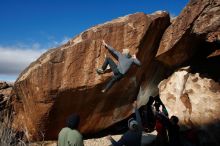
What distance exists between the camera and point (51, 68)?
38.1 feet

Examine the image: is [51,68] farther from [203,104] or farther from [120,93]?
[203,104]

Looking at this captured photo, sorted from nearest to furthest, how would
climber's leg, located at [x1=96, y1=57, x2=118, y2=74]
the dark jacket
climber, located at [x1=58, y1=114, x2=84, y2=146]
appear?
climber, located at [x1=58, y1=114, x2=84, y2=146], the dark jacket, climber's leg, located at [x1=96, y1=57, x2=118, y2=74]

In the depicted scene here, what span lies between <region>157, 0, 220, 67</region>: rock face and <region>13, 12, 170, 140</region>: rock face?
1.64 ft

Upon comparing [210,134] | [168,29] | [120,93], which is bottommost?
[210,134]

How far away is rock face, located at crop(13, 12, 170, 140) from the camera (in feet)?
38.1

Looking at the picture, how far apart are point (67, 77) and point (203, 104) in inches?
169

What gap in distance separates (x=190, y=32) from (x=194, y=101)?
218 cm

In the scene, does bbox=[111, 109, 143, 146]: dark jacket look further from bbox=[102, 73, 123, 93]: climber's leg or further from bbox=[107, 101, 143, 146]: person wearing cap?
bbox=[102, 73, 123, 93]: climber's leg

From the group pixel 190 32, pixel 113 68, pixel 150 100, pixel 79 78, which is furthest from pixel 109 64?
pixel 150 100

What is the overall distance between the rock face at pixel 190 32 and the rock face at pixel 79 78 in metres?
0.50

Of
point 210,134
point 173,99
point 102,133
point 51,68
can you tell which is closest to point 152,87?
point 173,99

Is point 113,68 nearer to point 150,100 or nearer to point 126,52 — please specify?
point 126,52

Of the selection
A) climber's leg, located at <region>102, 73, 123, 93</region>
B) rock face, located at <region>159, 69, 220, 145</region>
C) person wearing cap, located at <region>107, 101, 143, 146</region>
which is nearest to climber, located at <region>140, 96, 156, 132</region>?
rock face, located at <region>159, 69, 220, 145</region>

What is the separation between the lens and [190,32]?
11875 mm
